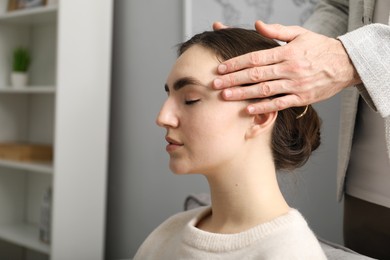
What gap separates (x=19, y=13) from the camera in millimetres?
2924

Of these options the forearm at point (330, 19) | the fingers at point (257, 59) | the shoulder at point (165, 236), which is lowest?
the shoulder at point (165, 236)

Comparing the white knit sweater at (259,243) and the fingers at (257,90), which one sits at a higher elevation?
the fingers at (257,90)

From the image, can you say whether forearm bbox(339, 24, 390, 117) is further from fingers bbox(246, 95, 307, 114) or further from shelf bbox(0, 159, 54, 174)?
shelf bbox(0, 159, 54, 174)

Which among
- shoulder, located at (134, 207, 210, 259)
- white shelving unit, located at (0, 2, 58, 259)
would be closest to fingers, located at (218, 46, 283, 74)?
shoulder, located at (134, 207, 210, 259)

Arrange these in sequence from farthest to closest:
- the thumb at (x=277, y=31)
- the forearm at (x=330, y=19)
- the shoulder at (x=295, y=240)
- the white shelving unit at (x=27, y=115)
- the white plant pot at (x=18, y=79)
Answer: the white shelving unit at (x=27, y=115)
the white plant pot at (x=18, y=79)
the forearm at (x=330, y=19)
the thumb at (x=277, y=31)
the shoulder at (x=295, y=240)

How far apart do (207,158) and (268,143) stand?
0.49 ft

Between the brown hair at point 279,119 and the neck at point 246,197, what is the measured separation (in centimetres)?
6

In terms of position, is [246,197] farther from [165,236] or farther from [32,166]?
[32,166]

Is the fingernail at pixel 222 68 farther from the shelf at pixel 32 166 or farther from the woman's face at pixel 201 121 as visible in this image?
the shelf at pixel 32 166

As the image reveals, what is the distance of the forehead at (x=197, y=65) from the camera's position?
3.60 ft

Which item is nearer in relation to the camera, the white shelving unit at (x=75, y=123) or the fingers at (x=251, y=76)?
the fingers at (x=251, y=76)

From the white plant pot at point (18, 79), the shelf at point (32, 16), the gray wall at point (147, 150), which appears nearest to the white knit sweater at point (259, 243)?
the gray wall at point (147, 150)

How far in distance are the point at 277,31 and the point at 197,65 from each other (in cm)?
18

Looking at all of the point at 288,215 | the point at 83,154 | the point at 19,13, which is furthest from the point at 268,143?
the point at 19,13
